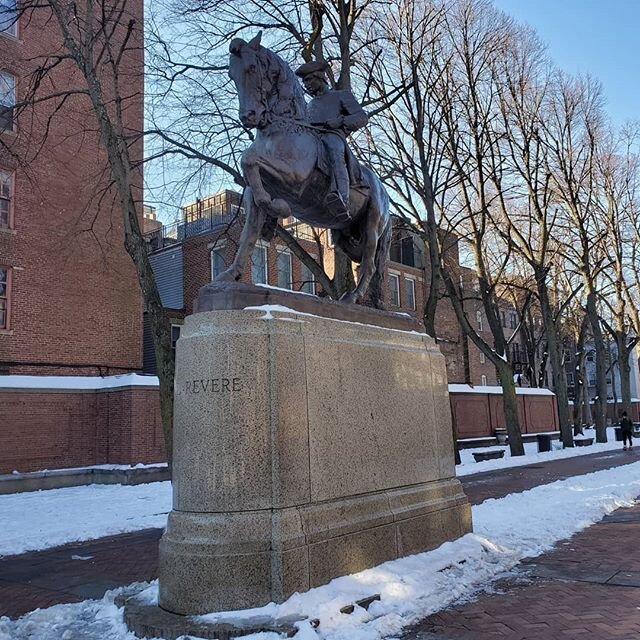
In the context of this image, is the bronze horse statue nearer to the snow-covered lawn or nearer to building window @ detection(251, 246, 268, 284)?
the snow-covered lawn

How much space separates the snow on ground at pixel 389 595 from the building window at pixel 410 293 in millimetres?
34713

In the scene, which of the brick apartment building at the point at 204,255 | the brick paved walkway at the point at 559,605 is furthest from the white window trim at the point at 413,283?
the brick paved walkway at the point at 559,605

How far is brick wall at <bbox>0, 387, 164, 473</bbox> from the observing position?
18.2 metres

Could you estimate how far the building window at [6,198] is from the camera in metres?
20.9

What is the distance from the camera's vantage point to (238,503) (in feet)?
17.5

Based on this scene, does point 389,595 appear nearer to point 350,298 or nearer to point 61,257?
point 350,298

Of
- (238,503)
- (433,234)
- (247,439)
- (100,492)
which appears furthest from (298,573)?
(433,234)

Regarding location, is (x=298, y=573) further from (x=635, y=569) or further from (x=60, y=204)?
(x=60, y=204)

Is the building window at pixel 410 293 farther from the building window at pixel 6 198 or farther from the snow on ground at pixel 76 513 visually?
the snow on ground at pixel 76 513

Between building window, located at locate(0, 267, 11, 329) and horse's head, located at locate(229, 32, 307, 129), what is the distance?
16.6 metres

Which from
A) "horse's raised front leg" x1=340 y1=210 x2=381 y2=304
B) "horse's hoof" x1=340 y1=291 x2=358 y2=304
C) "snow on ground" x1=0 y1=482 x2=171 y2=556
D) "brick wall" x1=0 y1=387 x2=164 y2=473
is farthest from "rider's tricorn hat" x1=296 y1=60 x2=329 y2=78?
"brick wall" x1=0 y1=387 x2=164 y2=473

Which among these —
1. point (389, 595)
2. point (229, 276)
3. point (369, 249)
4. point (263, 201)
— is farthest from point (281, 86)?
point (389, 595)

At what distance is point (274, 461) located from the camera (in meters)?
5.46

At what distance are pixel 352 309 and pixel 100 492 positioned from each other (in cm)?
1268
